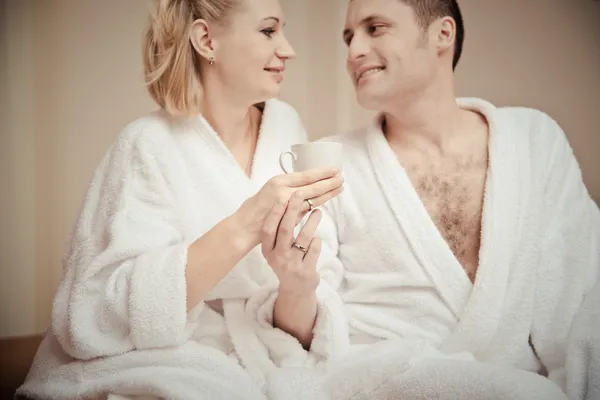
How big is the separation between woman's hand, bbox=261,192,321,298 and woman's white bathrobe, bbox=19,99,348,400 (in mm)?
95

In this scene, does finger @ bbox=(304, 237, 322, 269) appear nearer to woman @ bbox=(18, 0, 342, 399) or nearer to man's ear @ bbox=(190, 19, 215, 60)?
woman @ bbox=(18, 0, 342, 399)

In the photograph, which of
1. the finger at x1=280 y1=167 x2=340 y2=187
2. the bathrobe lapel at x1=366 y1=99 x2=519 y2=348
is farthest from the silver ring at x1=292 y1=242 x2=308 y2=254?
the bathrobe lapel at x1=366 y1=99 x2=519 y2=348

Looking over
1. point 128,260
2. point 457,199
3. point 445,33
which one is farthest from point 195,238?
point 445,33

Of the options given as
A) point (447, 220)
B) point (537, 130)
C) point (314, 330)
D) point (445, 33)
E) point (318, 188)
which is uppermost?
point (445, 33)

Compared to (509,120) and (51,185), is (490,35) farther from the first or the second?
(51,185)

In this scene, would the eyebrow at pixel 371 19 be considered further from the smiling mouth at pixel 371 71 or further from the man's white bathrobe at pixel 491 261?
the man's white bathrobe at pixel 491 261

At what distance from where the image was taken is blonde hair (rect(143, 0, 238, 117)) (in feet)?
3.78

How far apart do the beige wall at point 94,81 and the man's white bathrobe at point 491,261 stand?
249 mm

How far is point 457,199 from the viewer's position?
1137mm

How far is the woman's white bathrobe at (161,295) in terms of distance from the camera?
907 millimetres

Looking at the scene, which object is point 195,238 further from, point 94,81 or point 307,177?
point 94,81

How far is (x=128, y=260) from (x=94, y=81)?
A: 1.59 ft

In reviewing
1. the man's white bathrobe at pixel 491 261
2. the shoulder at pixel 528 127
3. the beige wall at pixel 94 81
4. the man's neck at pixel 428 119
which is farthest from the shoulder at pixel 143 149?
the shoulder at pixel 528 127

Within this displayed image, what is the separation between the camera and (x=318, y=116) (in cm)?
142
